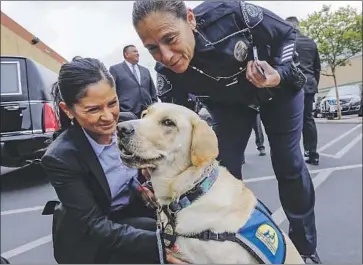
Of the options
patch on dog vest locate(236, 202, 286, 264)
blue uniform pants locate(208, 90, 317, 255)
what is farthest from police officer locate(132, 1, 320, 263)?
patch on dog vest locate(236, 202, 286, 264)

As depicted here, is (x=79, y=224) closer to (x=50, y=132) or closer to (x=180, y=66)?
(x=50, y=132)

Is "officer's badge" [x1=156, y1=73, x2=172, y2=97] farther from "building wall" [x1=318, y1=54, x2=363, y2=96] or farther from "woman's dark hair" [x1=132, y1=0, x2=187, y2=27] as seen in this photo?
"building wall" [x1=318, y1=54, x2=363, y2=96]

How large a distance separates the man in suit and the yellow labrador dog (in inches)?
0.8

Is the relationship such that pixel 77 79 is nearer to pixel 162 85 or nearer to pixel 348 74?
pixel 162 85

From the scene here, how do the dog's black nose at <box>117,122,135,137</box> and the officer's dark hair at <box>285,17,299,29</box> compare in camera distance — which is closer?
the dog's black nose at <box>117,122,135,137</box>

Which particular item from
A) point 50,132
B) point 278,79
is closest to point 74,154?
point 50,132

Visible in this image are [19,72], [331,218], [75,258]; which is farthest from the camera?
[331,218]

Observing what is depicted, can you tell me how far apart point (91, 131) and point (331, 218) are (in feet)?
1.83

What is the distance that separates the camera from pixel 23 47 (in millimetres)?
684

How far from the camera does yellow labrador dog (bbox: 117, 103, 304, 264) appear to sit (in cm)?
65

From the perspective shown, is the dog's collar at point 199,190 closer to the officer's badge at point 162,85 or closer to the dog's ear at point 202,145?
the dog's ear at point 202,145

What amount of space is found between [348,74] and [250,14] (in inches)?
7.2

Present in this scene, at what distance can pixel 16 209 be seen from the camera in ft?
2.72

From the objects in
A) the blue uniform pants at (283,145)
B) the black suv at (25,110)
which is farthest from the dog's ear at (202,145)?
the black suv at (25,110)
